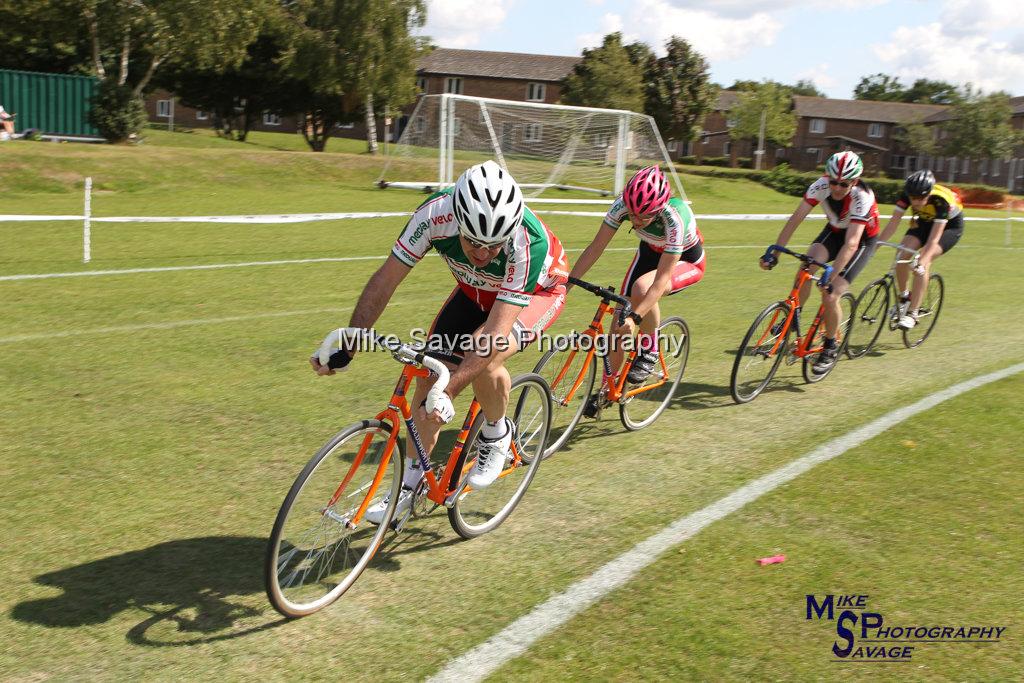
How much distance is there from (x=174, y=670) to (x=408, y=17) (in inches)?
1924

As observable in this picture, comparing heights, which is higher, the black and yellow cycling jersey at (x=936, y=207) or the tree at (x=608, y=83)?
the tree at (x=608, y=83)

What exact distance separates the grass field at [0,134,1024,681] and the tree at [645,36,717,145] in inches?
2705

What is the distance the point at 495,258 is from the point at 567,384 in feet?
7.54

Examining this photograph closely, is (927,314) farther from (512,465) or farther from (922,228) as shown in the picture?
(512,465)

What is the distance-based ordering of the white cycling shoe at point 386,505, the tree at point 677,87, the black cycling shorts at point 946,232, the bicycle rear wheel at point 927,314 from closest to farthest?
the white cycling shoe at point 386,505 → the bicycle rear wheel at point 927,314 → the black cycling shorts at point 946,232 → the tree at point 677,87

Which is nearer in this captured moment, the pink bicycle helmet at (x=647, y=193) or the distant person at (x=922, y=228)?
the pink bicycle helmet at (x=647, y=193)

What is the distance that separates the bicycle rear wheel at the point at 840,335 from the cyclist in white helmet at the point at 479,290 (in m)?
4.70

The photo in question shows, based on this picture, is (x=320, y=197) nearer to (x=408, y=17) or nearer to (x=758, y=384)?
(x=758, y=384)

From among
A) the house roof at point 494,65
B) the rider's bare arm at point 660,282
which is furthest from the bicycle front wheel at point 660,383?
the house roof at point 494,65

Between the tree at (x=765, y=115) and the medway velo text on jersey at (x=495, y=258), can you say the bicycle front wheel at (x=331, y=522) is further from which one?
the tree at (x=765, y=115)

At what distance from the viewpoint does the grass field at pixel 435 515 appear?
3.86 meters

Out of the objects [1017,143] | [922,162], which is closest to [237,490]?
[1017,143]

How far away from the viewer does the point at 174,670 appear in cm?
359

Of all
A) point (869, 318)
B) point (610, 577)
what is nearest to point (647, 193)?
point (610, 577)
